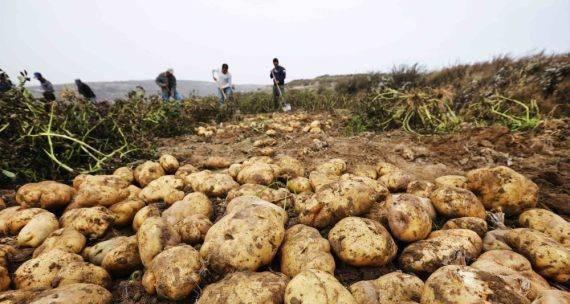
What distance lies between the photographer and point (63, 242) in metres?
1.75

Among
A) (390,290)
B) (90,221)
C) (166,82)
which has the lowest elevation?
(390,290)

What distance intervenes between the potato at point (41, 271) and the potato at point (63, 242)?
0.14m

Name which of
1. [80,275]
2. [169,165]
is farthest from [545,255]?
[169,165]

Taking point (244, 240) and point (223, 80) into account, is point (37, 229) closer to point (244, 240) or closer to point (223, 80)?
point (244, 240)

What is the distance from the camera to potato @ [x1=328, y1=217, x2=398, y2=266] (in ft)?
5.01

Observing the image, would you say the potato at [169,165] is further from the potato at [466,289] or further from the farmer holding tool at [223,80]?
the farmer holding tool at [223,80]

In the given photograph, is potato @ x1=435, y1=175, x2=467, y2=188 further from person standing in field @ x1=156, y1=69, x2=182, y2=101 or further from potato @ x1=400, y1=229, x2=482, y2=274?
person standing in field @ x1=156, y1=69, x2=182, y2=101

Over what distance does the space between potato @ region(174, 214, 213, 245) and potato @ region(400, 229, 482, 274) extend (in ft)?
3.72

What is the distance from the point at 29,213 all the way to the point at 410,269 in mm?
2448

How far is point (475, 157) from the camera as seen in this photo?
116 inches

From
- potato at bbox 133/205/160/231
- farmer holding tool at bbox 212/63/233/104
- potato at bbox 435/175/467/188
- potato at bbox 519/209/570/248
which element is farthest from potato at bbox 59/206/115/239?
farmer holding tool at bbox 212/63/233/104

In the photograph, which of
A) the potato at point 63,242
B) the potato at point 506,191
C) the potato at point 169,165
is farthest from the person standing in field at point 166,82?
the potato at point 506,191

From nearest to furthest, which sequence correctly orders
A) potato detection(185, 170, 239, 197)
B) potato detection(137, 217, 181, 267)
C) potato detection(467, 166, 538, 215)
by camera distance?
potato detection(137, 217, 181, 267) → potato detection(467, 166, 538, 215) → potato detection(185, 170, 239, 197)

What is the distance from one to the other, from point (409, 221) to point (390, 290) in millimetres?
444
